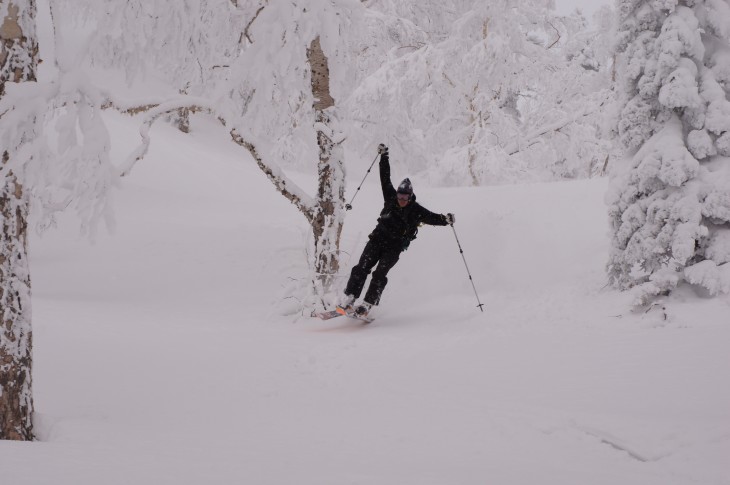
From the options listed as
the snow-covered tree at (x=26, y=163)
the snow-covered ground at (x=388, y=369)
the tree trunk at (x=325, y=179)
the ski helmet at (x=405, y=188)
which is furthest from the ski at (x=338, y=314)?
the snow-covered tree at (x=26, y=163)

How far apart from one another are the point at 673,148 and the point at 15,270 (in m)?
7.17

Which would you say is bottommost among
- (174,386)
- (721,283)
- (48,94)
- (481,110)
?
(174,386)

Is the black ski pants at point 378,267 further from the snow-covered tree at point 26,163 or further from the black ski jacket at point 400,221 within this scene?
the snow-covered tree at point 26,163

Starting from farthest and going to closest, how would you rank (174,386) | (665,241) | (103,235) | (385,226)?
(103,235) < (385,226) < (665,241) < (174,386)

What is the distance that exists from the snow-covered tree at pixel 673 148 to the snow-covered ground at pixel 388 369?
1.67 ft

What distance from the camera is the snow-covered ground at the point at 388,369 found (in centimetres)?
374

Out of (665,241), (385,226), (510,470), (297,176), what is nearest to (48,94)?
(510,470)

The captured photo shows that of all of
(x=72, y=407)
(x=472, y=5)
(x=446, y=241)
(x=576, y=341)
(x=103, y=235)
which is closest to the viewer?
(x=72, y=407)

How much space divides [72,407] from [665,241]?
6655 mm

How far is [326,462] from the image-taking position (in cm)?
380

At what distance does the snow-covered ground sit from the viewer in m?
3.74

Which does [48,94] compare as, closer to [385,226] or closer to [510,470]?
[510,470]

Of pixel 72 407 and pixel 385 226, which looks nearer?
pixel 72 407

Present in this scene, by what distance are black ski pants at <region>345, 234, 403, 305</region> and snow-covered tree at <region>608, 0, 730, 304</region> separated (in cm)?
302
